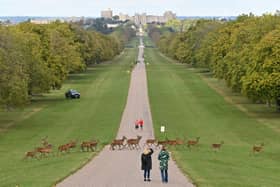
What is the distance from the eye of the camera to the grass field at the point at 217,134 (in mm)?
31366

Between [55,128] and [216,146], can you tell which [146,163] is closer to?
[216,146]

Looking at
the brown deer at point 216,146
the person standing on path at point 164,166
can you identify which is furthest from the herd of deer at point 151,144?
the person standing on path at point 164,166

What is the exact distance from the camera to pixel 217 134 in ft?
170

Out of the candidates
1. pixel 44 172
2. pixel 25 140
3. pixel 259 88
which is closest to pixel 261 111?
pixel 259 88

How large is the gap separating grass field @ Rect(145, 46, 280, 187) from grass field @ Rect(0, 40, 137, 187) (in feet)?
14.1

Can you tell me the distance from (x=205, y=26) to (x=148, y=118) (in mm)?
78353

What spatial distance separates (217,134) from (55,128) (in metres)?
12.6

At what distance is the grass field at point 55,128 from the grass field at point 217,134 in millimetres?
4311

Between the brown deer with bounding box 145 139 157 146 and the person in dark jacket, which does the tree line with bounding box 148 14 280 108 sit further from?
the person in dark jacket

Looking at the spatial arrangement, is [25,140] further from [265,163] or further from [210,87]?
[210,87]

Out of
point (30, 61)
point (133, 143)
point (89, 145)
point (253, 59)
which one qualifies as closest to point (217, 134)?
point (133, 143)

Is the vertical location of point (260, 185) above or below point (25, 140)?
above

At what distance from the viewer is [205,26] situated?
137125 millimetres

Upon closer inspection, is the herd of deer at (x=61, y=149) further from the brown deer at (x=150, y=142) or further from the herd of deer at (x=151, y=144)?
the brown deer at (x=150, y=142)
